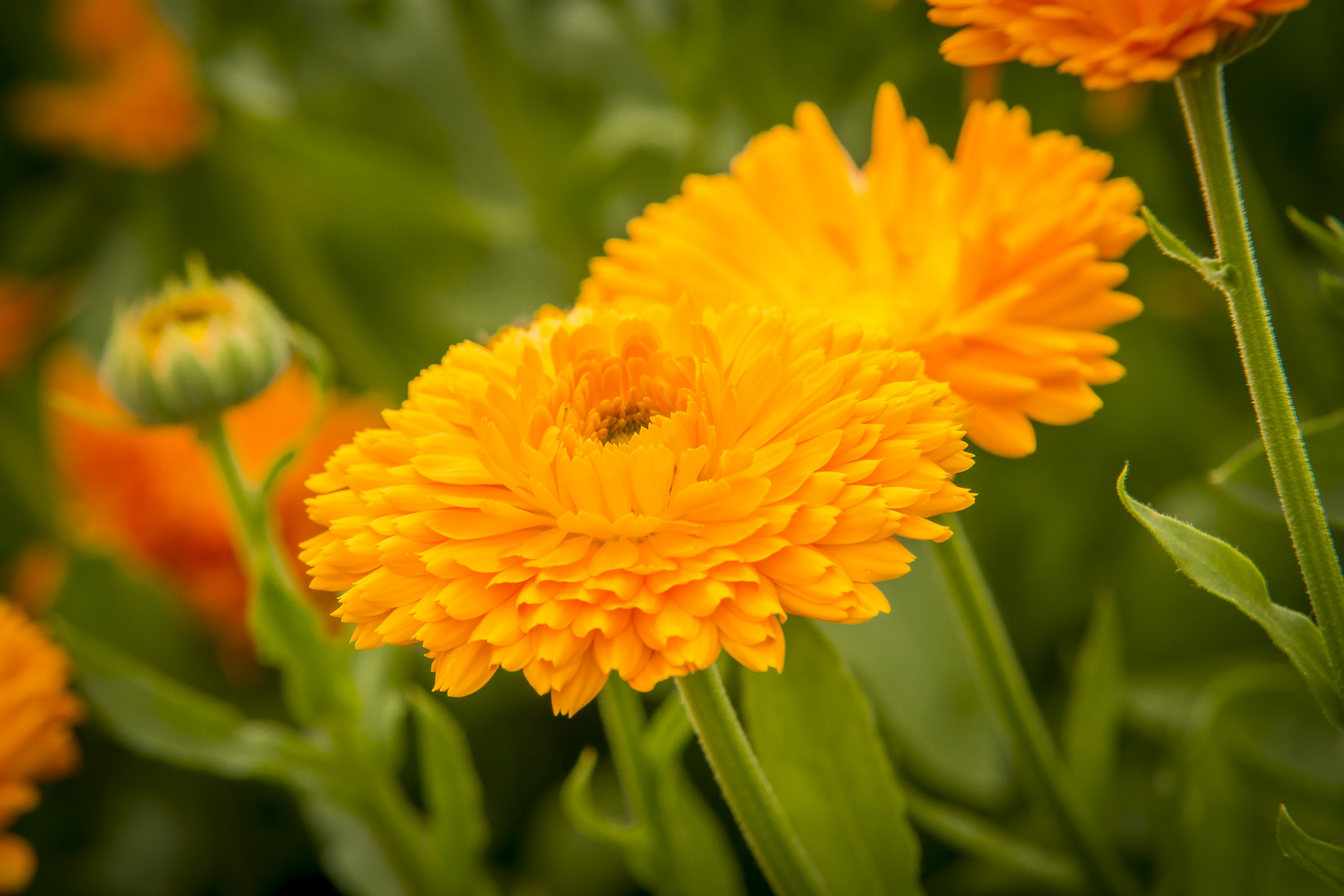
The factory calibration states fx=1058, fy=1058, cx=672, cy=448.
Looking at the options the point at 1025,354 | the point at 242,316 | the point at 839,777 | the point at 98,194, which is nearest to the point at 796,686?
the point at 839,777

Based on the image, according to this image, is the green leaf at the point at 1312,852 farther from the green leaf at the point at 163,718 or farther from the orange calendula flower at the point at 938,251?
the green leaf at the point at 163,718

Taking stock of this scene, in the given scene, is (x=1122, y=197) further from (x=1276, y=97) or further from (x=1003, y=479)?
(x=1276, y=97)

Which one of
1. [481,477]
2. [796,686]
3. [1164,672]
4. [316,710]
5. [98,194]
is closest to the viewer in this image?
[481,477]

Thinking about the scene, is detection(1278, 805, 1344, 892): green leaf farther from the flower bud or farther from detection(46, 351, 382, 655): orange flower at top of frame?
detection(46, 351, 382, 655): orange flower at top of frame

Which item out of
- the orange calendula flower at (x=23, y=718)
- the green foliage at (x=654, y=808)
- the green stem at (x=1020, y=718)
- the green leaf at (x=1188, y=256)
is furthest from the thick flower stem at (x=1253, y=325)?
the orange calendula flower at (x=23, y=718)

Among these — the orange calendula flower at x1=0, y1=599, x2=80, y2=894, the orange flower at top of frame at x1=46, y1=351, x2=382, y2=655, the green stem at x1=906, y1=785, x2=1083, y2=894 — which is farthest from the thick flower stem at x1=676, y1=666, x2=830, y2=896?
the orange flower at top of frame at x1=46, y1=351, x2=382, y2=655
